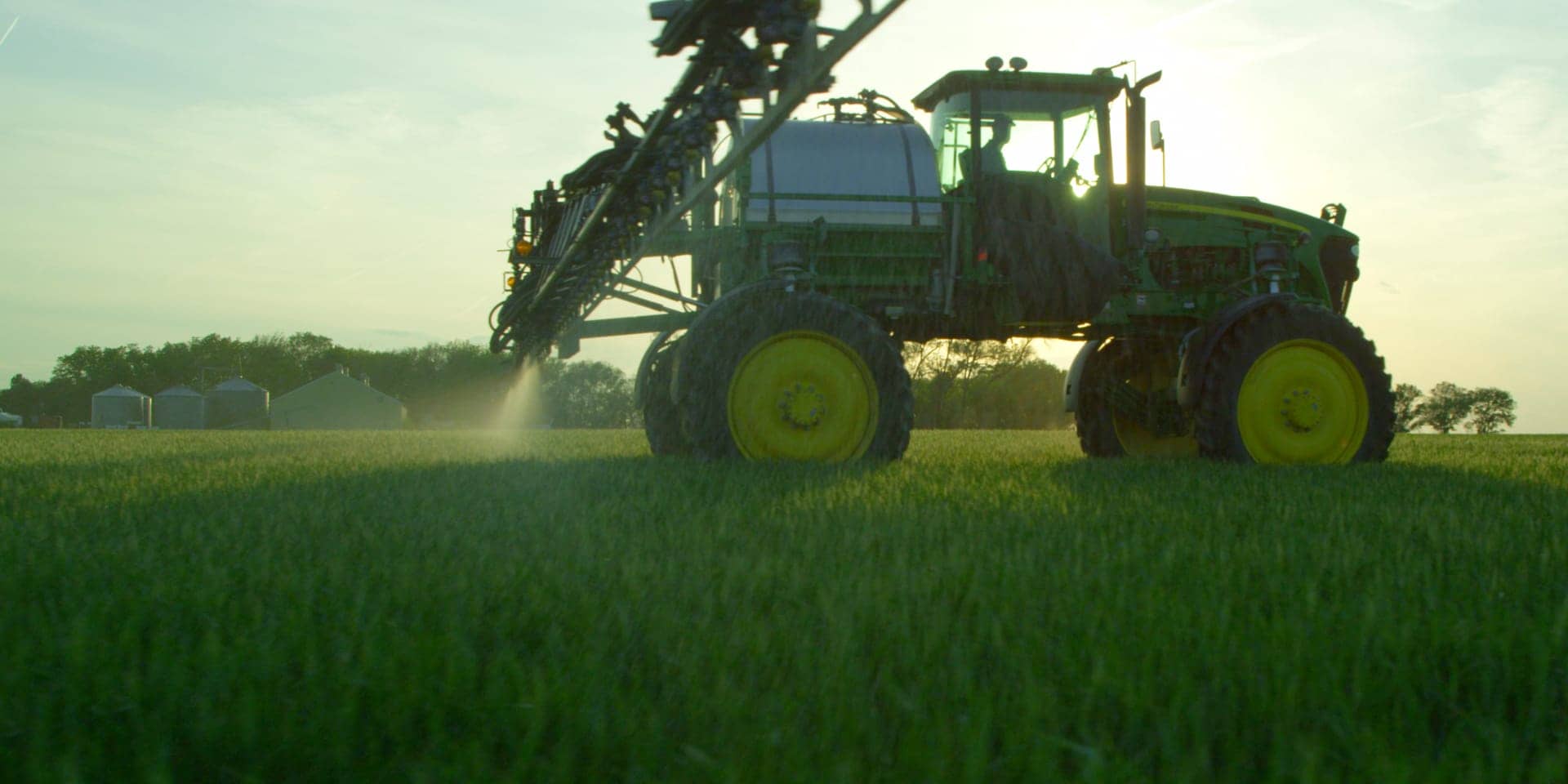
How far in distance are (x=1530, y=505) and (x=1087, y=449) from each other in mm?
5261

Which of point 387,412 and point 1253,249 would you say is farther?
point 387,412

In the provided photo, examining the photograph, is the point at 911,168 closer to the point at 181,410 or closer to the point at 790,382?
the point at 790,382

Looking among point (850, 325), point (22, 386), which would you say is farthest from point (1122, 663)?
point (22, 386)

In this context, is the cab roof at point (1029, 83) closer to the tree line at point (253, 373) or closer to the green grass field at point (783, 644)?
the green grass field at point (783, 644)

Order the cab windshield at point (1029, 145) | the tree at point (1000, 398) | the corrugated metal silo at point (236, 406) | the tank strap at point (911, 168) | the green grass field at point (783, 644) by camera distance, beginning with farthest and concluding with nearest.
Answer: the corrugated metal silo at point (236, 406), the tree at point (1000, 398), the cab windshield at point (1029, 145), the tank strap at point (911, 168), the green grass field at point (783, 644)

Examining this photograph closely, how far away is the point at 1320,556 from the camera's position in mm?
3906

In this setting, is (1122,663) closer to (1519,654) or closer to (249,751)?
(1519,654)

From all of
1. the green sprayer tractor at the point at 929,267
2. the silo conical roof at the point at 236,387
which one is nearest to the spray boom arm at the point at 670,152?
the green sprayer tractor at the point at 929,267

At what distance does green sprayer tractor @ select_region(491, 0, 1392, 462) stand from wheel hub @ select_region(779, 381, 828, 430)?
1 centimetres

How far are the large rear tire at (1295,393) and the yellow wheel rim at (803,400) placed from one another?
267 cm

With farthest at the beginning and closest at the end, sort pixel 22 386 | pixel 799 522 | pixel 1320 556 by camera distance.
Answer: pixel 22 386
pixel 799 522
pixel 1320 556

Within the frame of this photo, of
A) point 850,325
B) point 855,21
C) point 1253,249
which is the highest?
point 855,21

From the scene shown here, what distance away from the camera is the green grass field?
1.91 meters

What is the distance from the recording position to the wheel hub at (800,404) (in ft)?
27.2
